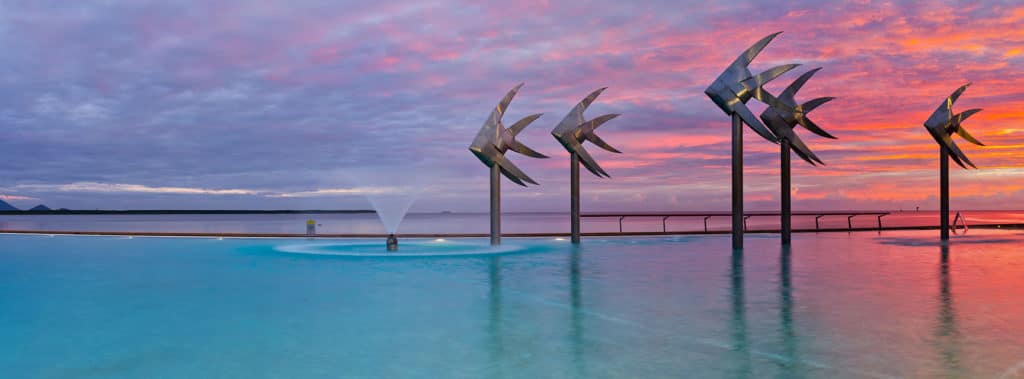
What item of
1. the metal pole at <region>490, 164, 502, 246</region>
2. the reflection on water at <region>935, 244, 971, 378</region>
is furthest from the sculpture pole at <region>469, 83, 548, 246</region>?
the reflection on water at <region>935, 244, 971, 378</region>

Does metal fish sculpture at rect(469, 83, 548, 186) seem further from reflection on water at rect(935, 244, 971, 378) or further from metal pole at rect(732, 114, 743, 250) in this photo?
reflection on water at rect(935, 244, 971, 378)

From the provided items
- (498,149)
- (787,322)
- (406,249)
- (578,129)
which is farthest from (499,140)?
(787,322)

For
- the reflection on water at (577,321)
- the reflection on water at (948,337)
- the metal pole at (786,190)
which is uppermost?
the metal pole at (786,190)

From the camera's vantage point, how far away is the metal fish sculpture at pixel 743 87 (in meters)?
26.6

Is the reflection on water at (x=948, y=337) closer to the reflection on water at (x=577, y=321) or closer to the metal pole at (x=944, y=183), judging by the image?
the reflection on water at (x=577, y=321)

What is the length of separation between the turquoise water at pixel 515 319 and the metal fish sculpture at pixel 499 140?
7.57 meters

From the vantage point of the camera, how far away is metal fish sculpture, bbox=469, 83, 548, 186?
28.9 meters

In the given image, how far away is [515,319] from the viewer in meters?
11.4

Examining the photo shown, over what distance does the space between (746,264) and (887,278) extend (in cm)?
456

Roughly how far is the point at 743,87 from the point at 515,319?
60.1ft

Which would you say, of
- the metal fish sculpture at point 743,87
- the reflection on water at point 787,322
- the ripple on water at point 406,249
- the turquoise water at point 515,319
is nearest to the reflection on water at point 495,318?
the turquoise water at point 515,319

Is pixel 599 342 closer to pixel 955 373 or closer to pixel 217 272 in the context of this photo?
pixel 955 373

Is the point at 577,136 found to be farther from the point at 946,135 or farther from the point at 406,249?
the point at 946,135

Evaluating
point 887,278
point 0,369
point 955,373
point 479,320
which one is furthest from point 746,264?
point 0,369
